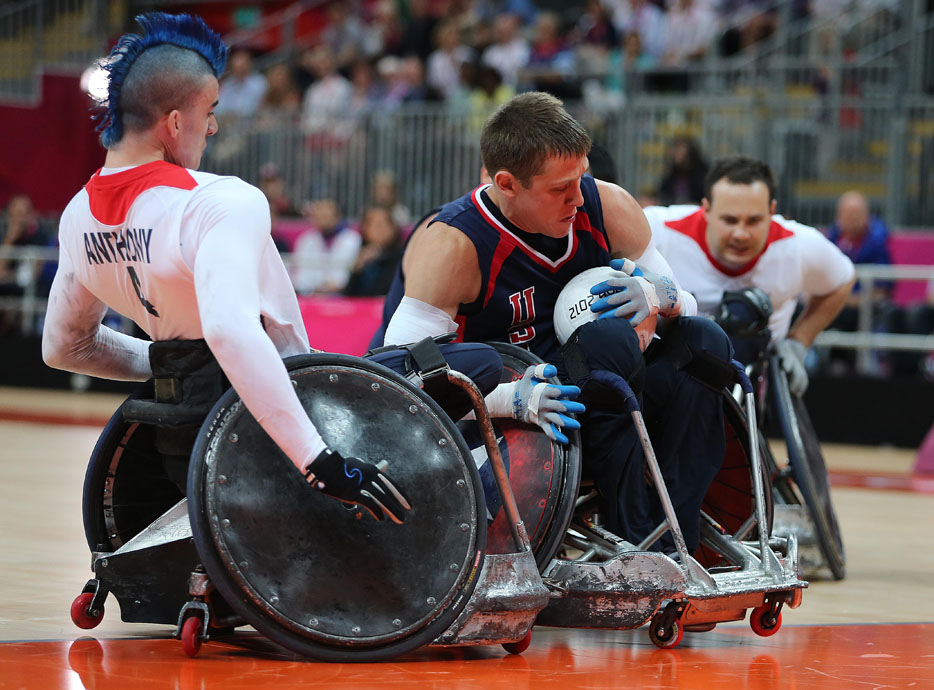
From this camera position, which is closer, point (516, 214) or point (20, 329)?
point (516, 214)

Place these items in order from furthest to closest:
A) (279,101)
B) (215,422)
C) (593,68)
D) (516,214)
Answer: (279,101), (593,68), (516,214), (215,422)

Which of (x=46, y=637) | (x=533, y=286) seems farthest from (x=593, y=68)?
(x=46, y=637)

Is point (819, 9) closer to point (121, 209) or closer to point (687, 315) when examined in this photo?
point (687, 315)

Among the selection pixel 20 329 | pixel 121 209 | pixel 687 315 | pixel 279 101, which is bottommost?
pixel 20 329

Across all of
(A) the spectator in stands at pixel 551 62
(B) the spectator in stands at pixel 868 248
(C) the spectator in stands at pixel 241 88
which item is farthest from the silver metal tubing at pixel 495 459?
(C) the spectator in stands at pixel 241 88

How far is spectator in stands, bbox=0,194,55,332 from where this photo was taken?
16781 mm

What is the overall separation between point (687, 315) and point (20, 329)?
45.0ft

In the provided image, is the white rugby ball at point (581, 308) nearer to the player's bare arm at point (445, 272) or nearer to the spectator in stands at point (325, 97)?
the player's bare arm at point (445, 272)

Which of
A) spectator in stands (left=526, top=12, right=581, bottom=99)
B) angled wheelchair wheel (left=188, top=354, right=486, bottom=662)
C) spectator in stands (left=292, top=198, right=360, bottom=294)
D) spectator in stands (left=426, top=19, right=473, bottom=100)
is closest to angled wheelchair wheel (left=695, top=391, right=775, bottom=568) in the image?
angled wheelchair wheel (left=188, top=354, right=486, bottom=662)

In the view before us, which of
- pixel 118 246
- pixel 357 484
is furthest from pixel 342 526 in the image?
pixel 118 246

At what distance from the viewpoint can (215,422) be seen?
12.8ft

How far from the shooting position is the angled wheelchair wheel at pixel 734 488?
498 cm

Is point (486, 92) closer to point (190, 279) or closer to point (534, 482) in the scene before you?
point (534, 482)

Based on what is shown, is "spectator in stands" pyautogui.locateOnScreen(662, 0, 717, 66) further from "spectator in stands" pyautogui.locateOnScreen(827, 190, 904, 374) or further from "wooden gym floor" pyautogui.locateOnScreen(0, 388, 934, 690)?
"wooden gym floor" pyautogui.locateOnScreen(0, 388, 934, 690)
